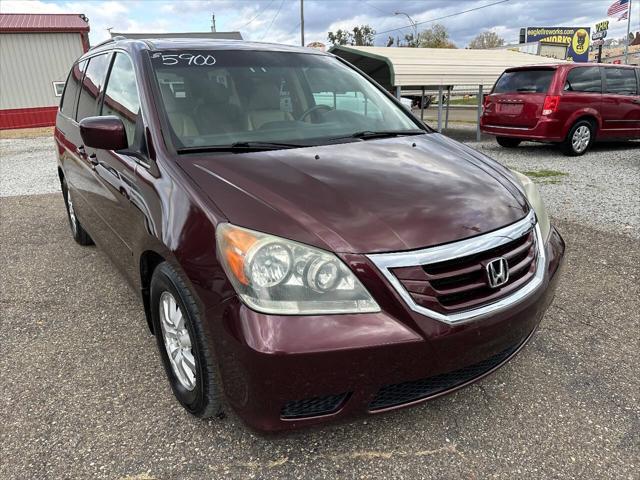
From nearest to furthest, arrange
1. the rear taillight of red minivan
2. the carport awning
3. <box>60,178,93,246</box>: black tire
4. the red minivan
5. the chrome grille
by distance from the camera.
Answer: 1. the chrome grille
2. <box>60,178,93,246</box>: black tire
3. the rear taillight of red minivan
4. the red minivan
5. the carport awning

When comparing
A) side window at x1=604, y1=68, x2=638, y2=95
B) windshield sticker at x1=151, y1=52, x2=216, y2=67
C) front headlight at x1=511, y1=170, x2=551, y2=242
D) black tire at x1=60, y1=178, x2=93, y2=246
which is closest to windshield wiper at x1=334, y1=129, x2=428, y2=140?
front headlight at x1=511, y1=170, x2=551, y2=242

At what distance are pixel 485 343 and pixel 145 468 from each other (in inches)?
56.5

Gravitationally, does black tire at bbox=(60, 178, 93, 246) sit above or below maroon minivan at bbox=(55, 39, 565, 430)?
below

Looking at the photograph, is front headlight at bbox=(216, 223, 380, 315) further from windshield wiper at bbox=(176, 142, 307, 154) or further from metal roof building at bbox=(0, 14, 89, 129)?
metal roof building at bbox=(0, 14, 89, 129)

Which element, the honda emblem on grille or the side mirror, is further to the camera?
the side mirror

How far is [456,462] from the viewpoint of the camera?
6.61 feet

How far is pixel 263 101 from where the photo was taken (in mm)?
2840

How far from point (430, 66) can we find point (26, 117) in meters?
16.2

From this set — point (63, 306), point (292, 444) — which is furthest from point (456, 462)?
point (63, 306)

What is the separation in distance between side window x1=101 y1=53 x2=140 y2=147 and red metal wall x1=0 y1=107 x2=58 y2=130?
63.5ft

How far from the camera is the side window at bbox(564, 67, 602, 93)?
361 inches

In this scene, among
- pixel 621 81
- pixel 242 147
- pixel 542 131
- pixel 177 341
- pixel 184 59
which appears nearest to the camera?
pixel 177 341

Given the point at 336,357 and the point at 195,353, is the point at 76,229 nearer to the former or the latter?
the point at 195,353

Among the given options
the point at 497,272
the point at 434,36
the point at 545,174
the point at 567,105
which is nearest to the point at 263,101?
the point at 497,272
